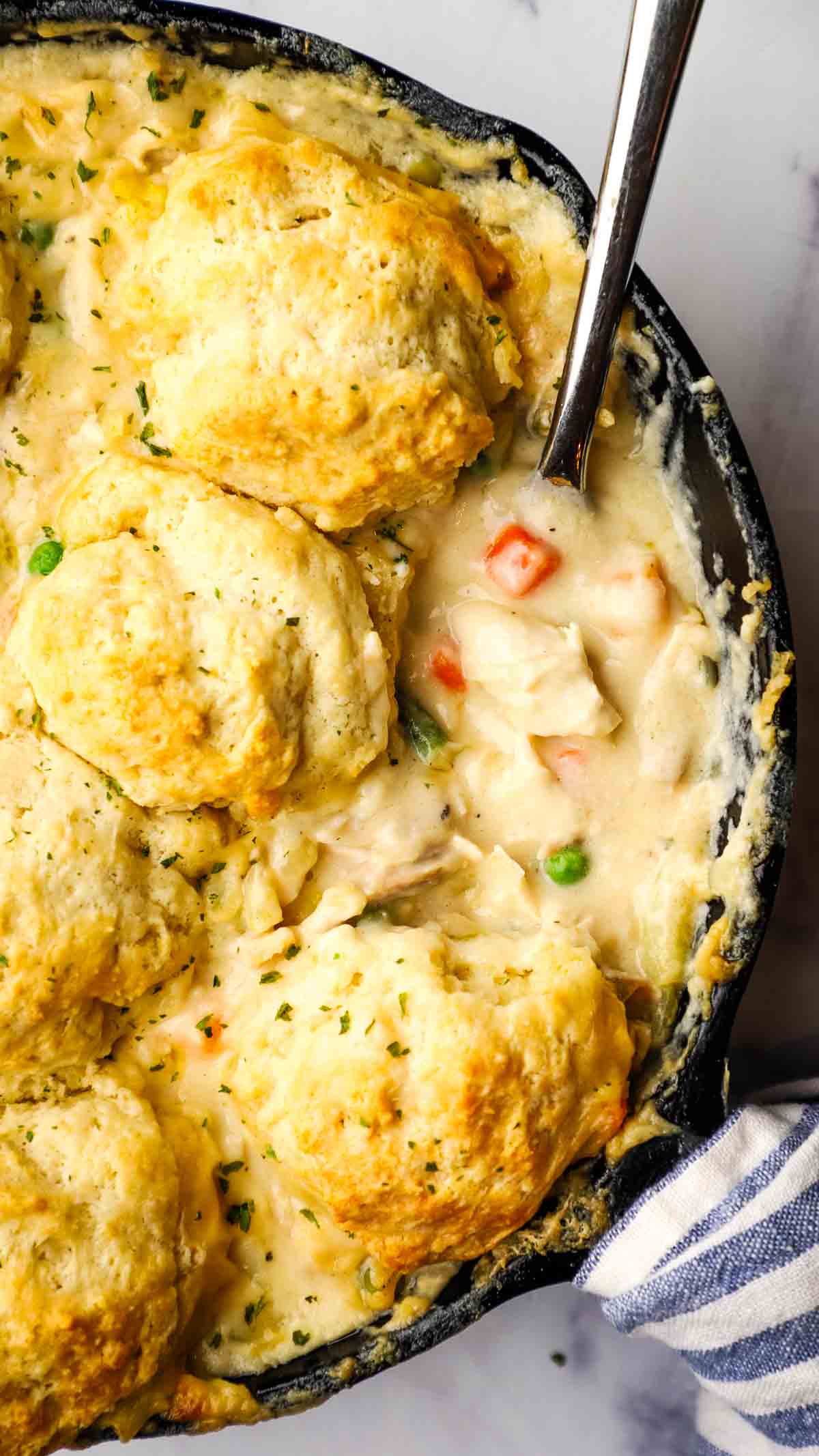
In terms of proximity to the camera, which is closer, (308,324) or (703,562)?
(308,324)

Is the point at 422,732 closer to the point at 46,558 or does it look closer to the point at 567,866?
the point at 567,866

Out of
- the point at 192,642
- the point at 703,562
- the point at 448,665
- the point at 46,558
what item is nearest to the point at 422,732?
the point at 448,665

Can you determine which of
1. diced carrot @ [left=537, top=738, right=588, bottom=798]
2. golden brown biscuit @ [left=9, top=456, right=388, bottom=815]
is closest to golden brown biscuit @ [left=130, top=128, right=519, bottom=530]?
golden brown biscuit @ [left=9, top=456, right=388, bottom=815]

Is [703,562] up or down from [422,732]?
up

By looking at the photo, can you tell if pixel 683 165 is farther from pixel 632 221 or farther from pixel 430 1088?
pixel 430 1088

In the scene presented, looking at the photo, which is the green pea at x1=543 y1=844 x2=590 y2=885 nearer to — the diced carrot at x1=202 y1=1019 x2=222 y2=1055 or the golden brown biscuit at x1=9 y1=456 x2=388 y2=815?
the golden brown biscuit at x1=9 y1=456 x2=388 y2=815

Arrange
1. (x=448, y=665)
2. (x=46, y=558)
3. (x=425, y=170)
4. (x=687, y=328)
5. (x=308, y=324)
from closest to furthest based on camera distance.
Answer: (x=308, y=324), (x=46, y=558), (x=425, y=170), (x=448, y=665), (x=687, y=328)

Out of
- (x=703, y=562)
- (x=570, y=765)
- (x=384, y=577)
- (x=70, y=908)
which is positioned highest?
(x=703, y=562)

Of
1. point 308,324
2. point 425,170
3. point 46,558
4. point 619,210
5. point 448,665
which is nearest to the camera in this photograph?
point 619,210
